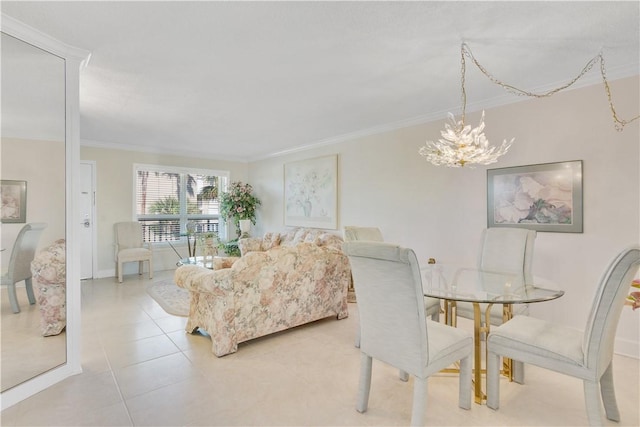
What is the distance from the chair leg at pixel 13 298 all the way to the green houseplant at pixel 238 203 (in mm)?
4751

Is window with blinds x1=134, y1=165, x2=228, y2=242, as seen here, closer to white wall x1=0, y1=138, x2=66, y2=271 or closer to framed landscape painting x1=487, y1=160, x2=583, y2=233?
white wall x1=0, y1=138, x2=66, y2=271

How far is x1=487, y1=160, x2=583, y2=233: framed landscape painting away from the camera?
302 cm

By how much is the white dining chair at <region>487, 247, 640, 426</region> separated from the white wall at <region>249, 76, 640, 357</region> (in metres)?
1.20

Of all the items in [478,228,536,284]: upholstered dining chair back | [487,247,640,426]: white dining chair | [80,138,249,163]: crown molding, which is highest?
[80,138,249,163]: crown molding

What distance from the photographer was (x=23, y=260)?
2.25 m

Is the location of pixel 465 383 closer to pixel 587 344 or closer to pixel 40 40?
pixel 587 344

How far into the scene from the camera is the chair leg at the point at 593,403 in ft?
5.36

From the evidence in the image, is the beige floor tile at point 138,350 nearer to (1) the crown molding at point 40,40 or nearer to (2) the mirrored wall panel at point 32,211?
(2) the mirrored wall panel at point 32,211

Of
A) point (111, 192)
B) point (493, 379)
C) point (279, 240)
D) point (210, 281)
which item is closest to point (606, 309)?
point (493, 379)

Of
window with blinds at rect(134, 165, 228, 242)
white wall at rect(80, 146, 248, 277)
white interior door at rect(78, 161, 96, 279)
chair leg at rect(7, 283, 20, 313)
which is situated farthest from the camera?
window with blinds at rect(134, 165, 228, 242)

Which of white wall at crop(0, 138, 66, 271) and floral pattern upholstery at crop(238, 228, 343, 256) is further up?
white wall at crop(0, 138, 66, 271)

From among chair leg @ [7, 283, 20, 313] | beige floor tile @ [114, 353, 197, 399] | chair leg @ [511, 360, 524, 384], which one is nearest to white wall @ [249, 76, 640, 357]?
chair leg @ [511, 360, 524, 384]

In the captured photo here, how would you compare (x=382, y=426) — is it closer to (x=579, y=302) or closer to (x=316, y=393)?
(x=316, y=393)

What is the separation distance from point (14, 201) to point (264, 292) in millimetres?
1911
